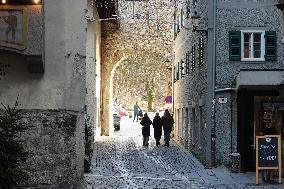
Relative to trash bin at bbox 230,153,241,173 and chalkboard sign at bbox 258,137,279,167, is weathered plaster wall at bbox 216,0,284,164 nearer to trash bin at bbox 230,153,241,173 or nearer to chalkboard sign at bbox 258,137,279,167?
trash bin at bbox 230,153,241,173

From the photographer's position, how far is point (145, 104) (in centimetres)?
7700

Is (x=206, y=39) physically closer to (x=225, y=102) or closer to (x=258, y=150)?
(x=225, y=102)

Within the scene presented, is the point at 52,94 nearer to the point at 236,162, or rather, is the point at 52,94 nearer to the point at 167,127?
the point at 236,162

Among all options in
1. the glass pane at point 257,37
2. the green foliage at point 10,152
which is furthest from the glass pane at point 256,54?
the green foliage at point 10,152

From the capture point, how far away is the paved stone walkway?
1827cm

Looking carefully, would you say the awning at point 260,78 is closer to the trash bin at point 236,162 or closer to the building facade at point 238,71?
the building facade at point 238,71

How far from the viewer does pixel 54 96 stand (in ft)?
47.5

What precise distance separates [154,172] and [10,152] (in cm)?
975

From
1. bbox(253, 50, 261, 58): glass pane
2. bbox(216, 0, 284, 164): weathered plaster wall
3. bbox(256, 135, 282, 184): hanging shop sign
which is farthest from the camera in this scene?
bbox(253, 50, 261, 58): glass pane

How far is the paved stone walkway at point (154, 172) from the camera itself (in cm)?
1827

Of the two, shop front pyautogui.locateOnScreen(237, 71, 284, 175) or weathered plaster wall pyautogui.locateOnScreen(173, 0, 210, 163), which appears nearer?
shop front pyautogui.locateOnScreen(237, 71, 284, 175)

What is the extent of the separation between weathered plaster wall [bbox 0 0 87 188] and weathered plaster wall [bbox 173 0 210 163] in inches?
372

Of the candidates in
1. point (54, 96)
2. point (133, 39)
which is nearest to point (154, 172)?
point (54, 96)

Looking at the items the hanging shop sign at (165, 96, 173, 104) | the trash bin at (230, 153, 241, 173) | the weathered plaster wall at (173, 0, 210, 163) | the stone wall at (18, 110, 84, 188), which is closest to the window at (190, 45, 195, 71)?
the weathered plaster wall at (173, 0, 210, 163)
